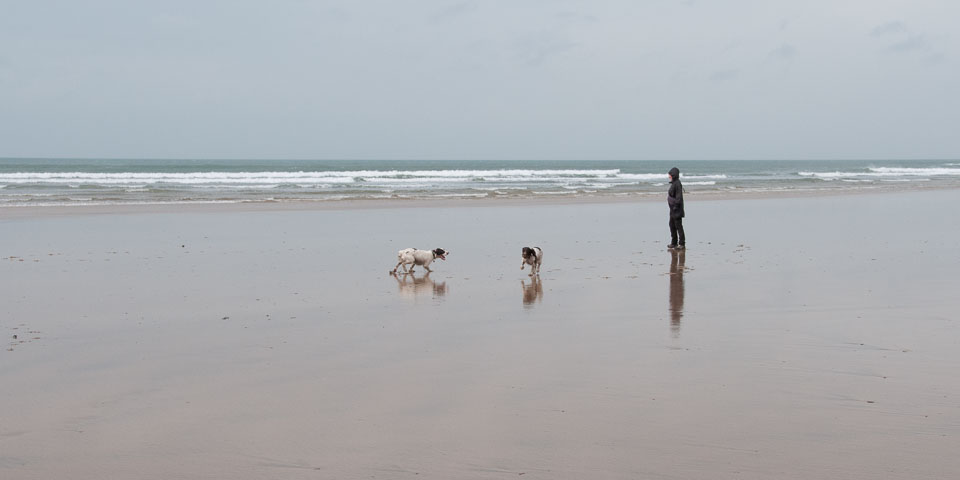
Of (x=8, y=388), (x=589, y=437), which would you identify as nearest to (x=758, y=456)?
(x=589, y=437)

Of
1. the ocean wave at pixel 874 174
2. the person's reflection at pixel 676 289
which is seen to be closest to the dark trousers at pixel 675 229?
the person's reflection at pixel 676 289

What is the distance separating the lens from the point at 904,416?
4.25 m

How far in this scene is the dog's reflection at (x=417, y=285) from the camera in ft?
27.3

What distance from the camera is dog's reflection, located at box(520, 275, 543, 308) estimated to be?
7.75 m

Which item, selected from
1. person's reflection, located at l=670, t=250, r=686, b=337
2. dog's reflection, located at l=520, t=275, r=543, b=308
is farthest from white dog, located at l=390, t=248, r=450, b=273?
person's reflection, located at l=670, t=250, r=686, b=337

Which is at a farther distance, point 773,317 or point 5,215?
point 5,215

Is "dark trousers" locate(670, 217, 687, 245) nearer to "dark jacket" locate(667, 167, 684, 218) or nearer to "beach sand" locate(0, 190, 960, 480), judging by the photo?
"dark jacket" locate(667, 167, 684, 218)

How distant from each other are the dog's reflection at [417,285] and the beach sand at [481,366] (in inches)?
2.9

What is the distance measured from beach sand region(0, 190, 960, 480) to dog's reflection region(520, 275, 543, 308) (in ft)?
0.18

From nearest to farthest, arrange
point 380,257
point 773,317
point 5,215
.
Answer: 1. point 773,317
2. point 380,257
3. point 5,215

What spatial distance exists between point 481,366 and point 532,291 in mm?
3114

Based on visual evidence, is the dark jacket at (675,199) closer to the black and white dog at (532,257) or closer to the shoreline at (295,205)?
the black and white dog at (532,257)

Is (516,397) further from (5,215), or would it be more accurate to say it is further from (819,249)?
(5,215)

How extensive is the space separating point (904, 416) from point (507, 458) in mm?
2145
